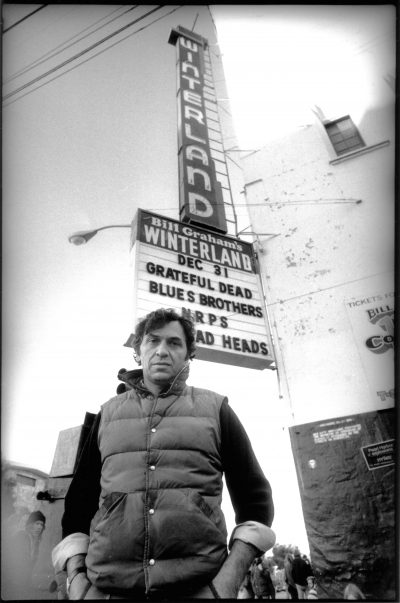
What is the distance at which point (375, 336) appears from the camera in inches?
167

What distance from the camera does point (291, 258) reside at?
205 inches

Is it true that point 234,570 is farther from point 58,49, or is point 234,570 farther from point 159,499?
point 58,49

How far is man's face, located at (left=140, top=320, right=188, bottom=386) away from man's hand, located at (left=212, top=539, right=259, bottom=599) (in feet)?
2.91

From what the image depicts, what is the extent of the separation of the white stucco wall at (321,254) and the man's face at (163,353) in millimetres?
1913

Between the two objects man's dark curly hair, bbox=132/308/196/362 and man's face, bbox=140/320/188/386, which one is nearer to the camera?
man's face, bbox=140/320/188/386

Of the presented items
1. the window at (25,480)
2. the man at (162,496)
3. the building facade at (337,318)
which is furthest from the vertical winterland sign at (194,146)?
the window at (25,480)

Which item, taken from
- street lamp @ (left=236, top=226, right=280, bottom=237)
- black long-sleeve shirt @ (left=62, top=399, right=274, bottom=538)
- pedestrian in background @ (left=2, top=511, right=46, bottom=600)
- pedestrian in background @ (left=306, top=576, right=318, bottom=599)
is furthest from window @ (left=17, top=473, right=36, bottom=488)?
street lamp @ (left=236, top=226, right=280, bottom=237)

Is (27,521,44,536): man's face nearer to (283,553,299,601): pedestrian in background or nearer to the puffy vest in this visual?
the puffy vest

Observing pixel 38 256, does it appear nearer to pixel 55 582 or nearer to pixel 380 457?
pixel 55 582

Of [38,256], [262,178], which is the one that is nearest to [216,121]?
[262,178]

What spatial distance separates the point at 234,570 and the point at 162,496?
1.47 feet

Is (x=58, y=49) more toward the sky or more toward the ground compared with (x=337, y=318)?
more toward the sky

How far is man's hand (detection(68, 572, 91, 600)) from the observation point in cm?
168

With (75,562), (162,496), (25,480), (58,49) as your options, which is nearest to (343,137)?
(58,49)
